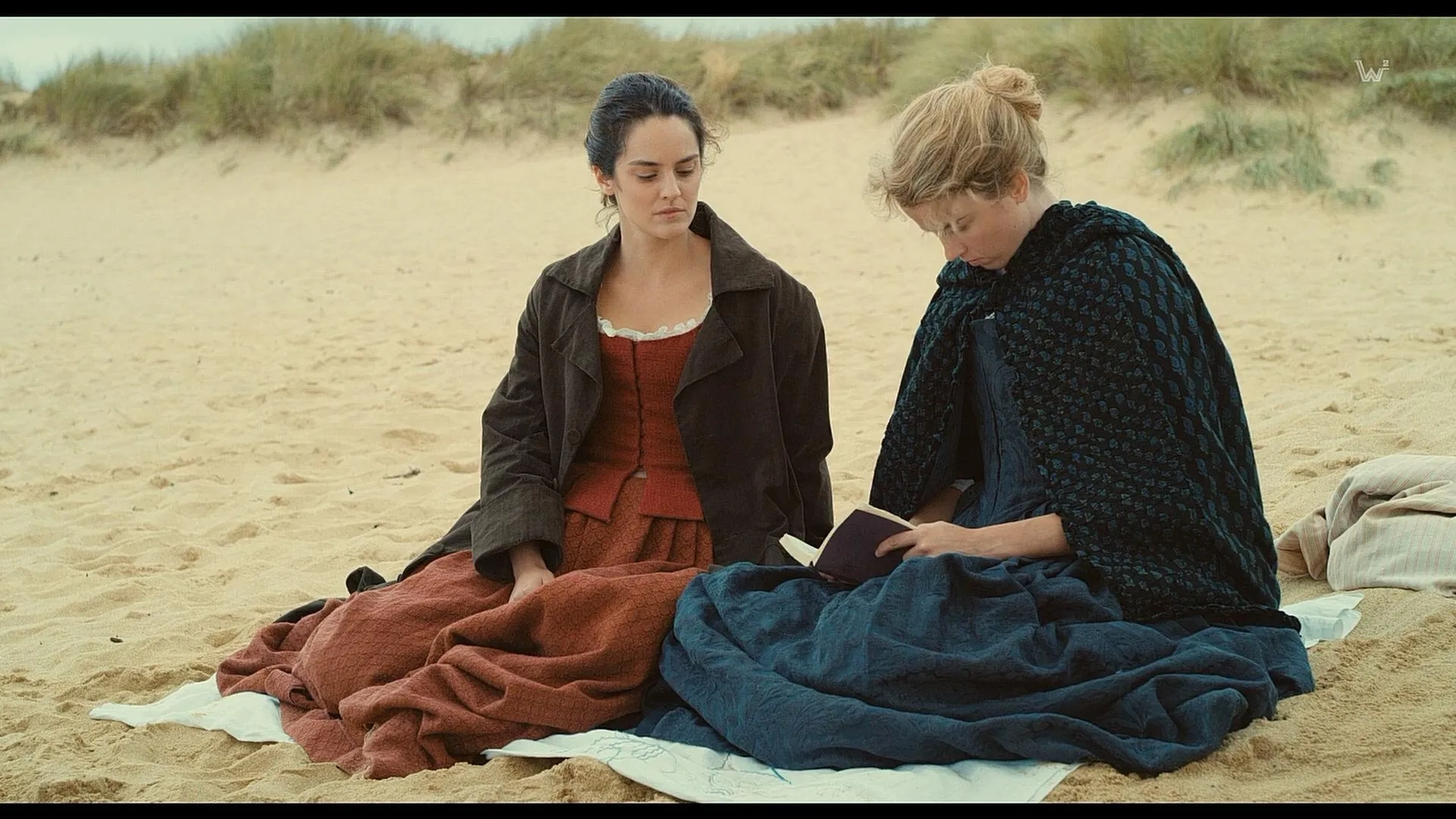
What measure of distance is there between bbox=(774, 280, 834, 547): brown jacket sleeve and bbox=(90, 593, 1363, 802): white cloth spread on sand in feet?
3.41

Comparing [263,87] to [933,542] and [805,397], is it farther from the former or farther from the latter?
[933,542]

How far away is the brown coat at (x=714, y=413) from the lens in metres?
3.46

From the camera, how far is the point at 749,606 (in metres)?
2.93

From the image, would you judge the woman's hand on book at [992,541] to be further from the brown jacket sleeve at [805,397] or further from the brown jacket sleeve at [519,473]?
the brown jacket sleeve at [519,473]

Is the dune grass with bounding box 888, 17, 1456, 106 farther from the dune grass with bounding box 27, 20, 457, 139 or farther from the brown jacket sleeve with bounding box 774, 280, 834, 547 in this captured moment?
the brown jacket sleeve with bounding box 774, 280, 834, 547

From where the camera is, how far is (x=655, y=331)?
11.6 feet

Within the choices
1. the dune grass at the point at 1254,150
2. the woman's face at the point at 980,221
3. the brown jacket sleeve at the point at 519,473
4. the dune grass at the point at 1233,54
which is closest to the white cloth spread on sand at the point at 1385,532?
the woman's face at the point at 980,221

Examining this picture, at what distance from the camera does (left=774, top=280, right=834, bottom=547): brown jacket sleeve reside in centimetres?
359

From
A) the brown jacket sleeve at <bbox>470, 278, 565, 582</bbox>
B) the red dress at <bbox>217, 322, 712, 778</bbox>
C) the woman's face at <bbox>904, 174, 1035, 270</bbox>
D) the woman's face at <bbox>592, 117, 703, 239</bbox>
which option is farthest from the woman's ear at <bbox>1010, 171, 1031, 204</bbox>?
the brown jacket sleeve at <bbox>470, 278, 565, 582</bbox>

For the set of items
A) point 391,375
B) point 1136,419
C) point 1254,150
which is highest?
point 1254,150

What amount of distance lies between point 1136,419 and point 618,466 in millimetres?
1358

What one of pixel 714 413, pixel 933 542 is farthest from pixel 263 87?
pixel 933 542

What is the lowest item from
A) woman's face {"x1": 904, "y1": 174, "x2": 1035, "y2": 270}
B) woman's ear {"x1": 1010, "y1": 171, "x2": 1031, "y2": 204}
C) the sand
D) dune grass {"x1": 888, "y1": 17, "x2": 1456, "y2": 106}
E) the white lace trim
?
the sand
